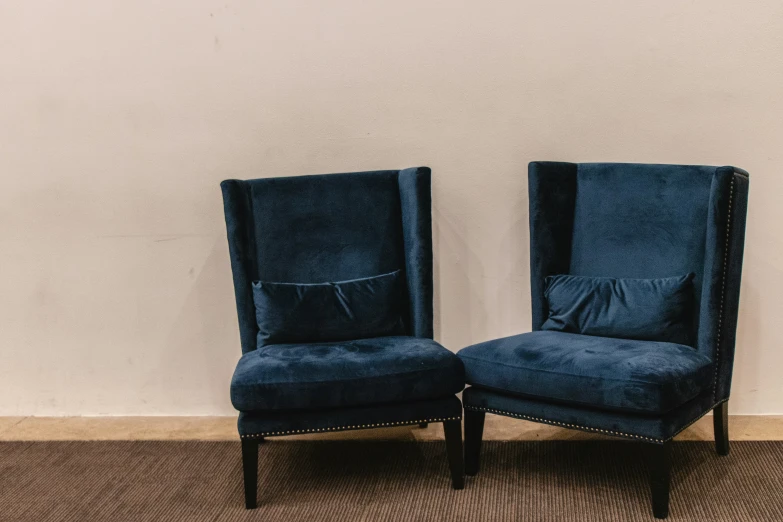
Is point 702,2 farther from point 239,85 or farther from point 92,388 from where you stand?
point 92,388

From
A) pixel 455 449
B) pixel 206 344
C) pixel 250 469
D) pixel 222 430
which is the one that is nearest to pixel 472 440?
pixel 455 449

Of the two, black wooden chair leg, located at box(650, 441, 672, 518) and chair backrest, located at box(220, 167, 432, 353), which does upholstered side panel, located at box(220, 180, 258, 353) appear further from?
black wooden chair leg, located at box(650, 441, 672, 518)

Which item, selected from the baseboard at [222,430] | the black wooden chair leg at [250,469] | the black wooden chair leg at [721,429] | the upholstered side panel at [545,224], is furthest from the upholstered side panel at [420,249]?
the black wooden chair leg at [721,429]

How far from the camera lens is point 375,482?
2.89 metres

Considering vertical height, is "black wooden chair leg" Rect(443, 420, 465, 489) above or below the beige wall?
below

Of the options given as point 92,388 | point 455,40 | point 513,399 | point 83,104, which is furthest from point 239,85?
point 513,399

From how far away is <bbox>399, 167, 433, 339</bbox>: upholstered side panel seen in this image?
316cm

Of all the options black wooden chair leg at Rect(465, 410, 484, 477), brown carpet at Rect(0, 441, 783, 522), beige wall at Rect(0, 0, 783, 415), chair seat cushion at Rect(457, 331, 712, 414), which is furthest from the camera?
beige wall at Rect(0, 0, 783, 415)

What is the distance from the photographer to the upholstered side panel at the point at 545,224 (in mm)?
3199

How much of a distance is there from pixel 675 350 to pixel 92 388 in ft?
8.36

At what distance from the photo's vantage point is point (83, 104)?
3.61 m

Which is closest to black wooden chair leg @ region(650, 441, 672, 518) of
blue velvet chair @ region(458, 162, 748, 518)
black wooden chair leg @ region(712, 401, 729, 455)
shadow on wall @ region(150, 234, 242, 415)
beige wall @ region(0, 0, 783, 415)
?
blue velvet chair @ region(458, 162, 748, 518)

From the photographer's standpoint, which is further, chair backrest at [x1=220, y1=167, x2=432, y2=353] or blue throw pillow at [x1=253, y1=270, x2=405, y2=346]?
chair backrest at [x1=220, y1=167, x2=432, y2=353]

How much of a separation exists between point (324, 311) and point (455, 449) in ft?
2.37
